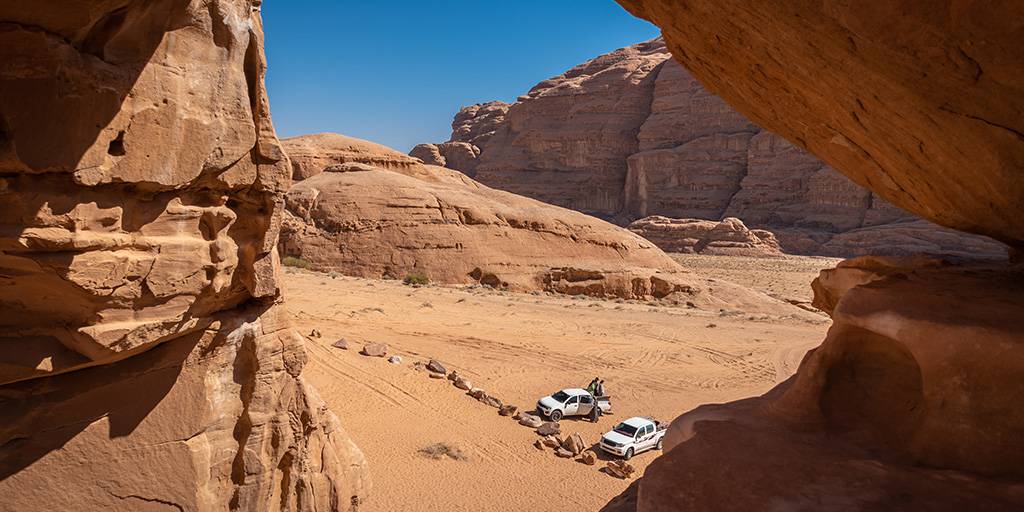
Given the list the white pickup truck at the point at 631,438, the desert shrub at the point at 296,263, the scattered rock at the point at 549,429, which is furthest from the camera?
the desert shrub at the point at 296,263

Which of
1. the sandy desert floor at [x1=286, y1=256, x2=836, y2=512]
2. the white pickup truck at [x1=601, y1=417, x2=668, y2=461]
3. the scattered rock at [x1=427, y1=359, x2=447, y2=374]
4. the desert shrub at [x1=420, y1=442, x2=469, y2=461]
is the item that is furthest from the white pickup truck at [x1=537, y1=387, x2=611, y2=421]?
the desert shrub at [x1=420, y1=442, x2=469, y2=461]

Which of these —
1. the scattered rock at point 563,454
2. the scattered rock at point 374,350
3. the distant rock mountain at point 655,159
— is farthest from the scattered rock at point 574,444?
the distant rock mountain at point 655,159

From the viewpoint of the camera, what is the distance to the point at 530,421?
11766 mm

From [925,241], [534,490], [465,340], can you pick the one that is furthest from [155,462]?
[925,241]

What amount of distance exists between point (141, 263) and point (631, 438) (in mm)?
8836

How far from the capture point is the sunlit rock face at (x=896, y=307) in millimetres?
3100

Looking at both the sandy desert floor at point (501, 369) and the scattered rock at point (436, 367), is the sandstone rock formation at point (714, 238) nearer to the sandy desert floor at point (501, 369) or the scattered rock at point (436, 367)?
the sandy desert floor at point (501, 369)

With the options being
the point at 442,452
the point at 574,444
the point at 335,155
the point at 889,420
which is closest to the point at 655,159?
the point at 335,155

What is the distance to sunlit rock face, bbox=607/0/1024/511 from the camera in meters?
3.10

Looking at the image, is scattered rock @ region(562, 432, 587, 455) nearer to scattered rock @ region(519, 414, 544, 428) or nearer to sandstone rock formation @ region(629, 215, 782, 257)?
scattered rock @ region(519, 414, 544, 428)

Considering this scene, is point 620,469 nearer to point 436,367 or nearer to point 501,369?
point 436,367

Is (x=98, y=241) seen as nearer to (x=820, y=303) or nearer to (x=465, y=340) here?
(x=820, y=303)

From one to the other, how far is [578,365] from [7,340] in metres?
13.4

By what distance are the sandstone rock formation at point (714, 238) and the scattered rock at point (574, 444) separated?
4721cm
